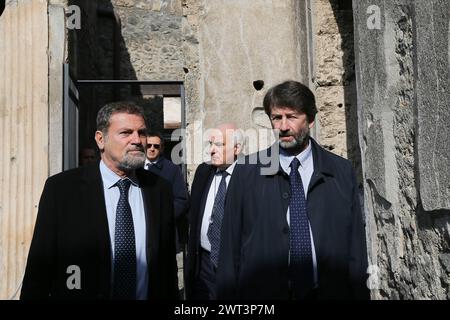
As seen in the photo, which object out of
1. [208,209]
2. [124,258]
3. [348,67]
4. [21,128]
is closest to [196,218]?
[208,209]

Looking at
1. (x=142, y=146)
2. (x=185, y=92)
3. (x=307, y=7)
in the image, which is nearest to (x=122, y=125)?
(x=142, y=146)

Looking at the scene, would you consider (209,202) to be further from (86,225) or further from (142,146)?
(86,225)

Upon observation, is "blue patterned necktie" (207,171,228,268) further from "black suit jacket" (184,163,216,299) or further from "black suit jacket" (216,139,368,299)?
"black suit jacket" (216,139,368,299)

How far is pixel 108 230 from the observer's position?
83.7 inches

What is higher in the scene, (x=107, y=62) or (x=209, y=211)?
(x=107, y=62)

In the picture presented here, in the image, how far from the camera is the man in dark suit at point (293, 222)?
2053mm

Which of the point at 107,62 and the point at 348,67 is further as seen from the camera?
the point at 107,62

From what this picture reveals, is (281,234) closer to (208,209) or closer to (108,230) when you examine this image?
(108,230)

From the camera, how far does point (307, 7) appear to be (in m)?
4.26

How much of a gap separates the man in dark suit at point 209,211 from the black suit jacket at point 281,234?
0.59 meters

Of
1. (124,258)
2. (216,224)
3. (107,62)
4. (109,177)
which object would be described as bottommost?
(124,258)

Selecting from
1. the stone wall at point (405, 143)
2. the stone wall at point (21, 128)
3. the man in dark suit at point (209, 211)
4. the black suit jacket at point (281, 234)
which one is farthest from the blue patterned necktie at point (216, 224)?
the stone wall at point (21, 128)

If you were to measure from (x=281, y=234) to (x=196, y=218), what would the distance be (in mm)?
1010

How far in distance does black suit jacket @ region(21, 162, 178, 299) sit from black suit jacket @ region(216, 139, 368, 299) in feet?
1.04
